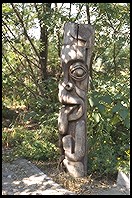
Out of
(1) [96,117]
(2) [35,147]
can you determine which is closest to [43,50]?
(2) [35,147]

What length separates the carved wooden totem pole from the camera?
3957 mm

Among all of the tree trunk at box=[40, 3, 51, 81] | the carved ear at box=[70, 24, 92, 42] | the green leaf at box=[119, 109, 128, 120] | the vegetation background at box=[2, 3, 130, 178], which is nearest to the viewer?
the green leaf at box=[119, 109, 128, 120]

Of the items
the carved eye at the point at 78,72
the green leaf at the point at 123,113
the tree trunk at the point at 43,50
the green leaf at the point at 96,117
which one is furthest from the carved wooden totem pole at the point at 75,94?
the tree trunk at the point at 43,50

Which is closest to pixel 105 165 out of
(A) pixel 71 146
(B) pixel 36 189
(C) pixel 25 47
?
(A) pixel 71 146

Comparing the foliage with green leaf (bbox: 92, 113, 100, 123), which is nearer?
green leaf (bbox: 92, 113, 100, 123)

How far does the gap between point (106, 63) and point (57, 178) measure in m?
3.72

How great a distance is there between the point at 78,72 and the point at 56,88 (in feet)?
6.77

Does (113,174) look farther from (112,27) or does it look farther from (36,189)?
(112,27)

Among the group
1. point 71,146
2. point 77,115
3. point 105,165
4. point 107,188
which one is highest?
point 77,115

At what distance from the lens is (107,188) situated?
383 centimetres

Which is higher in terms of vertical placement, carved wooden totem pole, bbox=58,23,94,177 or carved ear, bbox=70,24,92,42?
carved ear, bbox=70,24,92,42

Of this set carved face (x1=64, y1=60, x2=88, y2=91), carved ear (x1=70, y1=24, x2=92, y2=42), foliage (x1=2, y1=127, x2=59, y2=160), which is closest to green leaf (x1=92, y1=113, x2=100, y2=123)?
carved face (x1=64, y1=60, x2=88, y2=91)

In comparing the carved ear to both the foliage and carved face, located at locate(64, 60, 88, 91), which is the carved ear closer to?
carved face, located at locate(64, 60, 88, 91)

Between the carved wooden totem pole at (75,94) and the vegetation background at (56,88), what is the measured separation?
222 millimetres
